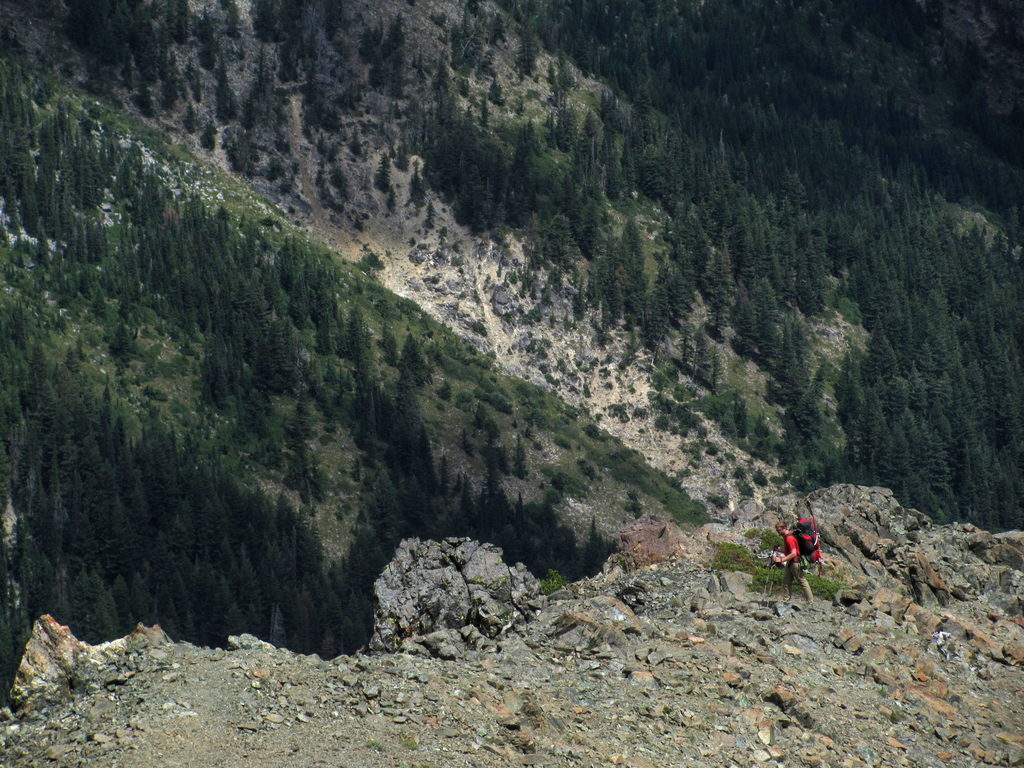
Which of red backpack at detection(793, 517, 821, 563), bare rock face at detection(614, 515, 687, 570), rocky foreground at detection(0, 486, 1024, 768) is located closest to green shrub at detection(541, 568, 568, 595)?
rocky foreground at detection(0, 486, 1024, 768)

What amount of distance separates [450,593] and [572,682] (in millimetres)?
10520

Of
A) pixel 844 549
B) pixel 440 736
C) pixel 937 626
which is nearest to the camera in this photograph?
pixel 440 736

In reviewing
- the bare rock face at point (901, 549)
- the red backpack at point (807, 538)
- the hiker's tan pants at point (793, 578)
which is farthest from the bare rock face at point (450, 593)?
the bare rock face at point (901, 549)

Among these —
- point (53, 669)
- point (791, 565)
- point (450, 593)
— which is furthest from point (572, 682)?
point (53, 669)

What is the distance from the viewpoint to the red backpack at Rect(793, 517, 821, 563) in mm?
56844

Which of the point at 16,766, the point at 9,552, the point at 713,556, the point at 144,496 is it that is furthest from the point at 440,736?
the point at 144,496

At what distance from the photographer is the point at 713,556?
6166 centimetres

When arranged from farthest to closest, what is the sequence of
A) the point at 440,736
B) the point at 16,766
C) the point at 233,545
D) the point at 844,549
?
the point at 233,545 → the point at 844,549 → the point at 440,736 → the point at 16,766

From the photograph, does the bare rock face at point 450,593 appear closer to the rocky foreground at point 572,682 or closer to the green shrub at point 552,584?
the rocky foreground at point 572,682

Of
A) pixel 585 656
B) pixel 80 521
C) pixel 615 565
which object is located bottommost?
pixel 80 521

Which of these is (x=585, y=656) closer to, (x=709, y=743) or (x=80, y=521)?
(x=709, y=743)

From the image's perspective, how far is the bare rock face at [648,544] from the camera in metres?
62.3

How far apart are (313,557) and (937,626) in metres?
148

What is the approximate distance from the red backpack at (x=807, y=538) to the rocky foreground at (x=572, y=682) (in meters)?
2.18
